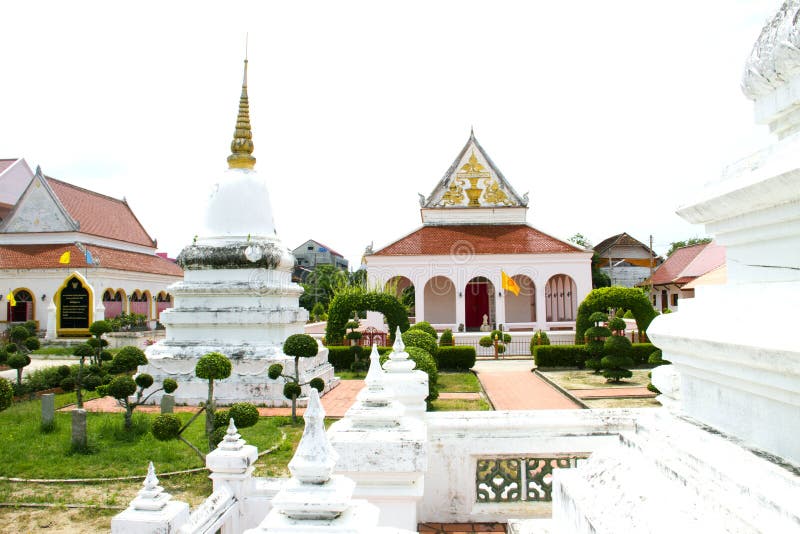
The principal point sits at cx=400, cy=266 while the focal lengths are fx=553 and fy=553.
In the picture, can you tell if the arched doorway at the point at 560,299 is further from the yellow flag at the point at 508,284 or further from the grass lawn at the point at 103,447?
the grass lawn at the point at 103,447

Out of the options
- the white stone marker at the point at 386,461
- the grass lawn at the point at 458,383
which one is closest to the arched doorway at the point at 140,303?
the grass lawn at the point at 458,383

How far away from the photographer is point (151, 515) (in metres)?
3.12

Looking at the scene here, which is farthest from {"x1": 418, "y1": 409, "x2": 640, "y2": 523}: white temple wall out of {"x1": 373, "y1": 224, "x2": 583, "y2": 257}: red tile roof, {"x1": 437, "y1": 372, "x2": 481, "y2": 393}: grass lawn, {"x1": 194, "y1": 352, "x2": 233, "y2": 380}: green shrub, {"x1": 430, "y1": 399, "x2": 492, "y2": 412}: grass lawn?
{"x1": 373, "y1": 224, "x2": 583, "y2": 257}: red tile roof

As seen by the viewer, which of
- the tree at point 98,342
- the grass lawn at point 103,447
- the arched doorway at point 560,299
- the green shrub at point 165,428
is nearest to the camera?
the green shrub at point 165,428

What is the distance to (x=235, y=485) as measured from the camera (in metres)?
4.36

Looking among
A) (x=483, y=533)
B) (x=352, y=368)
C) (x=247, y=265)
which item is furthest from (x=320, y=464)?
(x=352, y=368)

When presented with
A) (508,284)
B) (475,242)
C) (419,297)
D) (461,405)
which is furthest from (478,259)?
(461,405)

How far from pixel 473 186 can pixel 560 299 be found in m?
8.46

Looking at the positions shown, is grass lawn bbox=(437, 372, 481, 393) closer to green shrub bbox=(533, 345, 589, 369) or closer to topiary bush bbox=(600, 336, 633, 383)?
green shrub bbox=(533, 345, 589, 369)

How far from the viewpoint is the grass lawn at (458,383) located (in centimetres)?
1345

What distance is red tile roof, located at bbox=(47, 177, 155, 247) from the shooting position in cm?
2798

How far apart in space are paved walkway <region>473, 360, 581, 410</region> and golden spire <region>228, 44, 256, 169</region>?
329 inches

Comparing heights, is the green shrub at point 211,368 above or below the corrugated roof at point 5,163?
below

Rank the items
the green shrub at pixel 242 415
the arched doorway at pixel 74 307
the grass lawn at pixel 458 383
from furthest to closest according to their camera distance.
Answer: the arched doorway at pixel 74 307
the grass lawn at pixel 458 383
the green shrub at pixel 242 415
